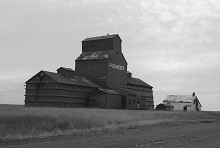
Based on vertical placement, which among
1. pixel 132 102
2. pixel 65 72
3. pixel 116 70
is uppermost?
pixel 116 70

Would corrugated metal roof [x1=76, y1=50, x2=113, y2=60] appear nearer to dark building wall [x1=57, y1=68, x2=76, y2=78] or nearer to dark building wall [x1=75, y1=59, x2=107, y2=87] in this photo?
dark building wall [x1=75, y1=59, x2=107, y2=87]

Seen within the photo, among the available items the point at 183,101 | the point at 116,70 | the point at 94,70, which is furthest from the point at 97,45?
the point at 183,101

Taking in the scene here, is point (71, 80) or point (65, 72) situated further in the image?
point (65, 72)

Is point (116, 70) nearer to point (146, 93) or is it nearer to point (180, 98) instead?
point (146, 93)

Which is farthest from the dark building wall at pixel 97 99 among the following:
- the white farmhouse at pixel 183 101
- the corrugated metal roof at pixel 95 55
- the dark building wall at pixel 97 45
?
the white farmhouse at pixel 183 101

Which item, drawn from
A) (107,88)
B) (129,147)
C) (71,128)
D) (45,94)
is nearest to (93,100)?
(107,88)

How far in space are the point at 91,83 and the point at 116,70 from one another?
7.39 meters

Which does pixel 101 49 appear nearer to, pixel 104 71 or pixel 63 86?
pixel 104 71

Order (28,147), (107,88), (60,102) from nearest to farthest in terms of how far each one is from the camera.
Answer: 1. (28,147)
2. (60,102)
3. (107,88)

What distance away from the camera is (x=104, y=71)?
59.0 meters

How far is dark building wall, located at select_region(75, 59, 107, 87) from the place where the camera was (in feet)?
194

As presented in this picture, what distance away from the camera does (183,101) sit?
82812mm

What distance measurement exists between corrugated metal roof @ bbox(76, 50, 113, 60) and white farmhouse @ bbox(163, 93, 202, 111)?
109 ft

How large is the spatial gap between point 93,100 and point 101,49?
1332cm
